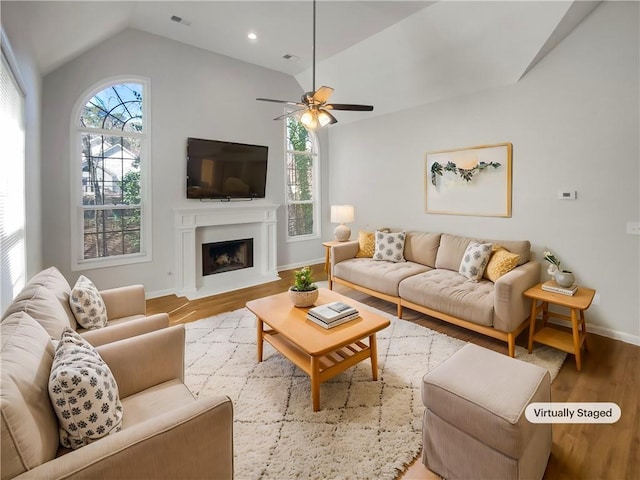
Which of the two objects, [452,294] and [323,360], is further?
[452,294]

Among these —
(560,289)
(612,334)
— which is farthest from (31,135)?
(612,334)

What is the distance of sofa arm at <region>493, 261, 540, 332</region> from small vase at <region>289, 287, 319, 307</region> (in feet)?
5.22

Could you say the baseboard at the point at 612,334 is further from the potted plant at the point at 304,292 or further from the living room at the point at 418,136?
the potted plant at the point at 304,292

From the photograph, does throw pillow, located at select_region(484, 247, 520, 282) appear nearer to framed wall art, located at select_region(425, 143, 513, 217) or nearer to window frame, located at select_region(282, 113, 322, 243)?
framed wall art, located at select_region(425, 143, 513, 217)

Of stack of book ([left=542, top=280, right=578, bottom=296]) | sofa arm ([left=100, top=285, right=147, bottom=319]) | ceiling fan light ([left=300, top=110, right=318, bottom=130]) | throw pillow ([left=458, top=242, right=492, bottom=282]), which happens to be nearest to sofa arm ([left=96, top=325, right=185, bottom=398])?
sofa arm ([left=100, top=285, right=147, bottom=319])

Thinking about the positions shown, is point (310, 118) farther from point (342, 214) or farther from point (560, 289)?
point (560, 289)

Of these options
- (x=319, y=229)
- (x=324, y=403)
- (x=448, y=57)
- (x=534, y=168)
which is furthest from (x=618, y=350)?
(x=319, y=229)

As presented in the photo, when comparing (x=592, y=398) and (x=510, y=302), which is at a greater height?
(x=510, y=302)

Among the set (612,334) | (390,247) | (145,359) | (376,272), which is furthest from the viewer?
(390,247)

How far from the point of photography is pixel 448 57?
12.4 ft

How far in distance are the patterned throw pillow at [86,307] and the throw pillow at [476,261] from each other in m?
3.37

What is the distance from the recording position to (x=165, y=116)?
4.36 meters

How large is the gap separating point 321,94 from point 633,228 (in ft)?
10.1

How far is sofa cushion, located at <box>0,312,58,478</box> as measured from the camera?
93cm
